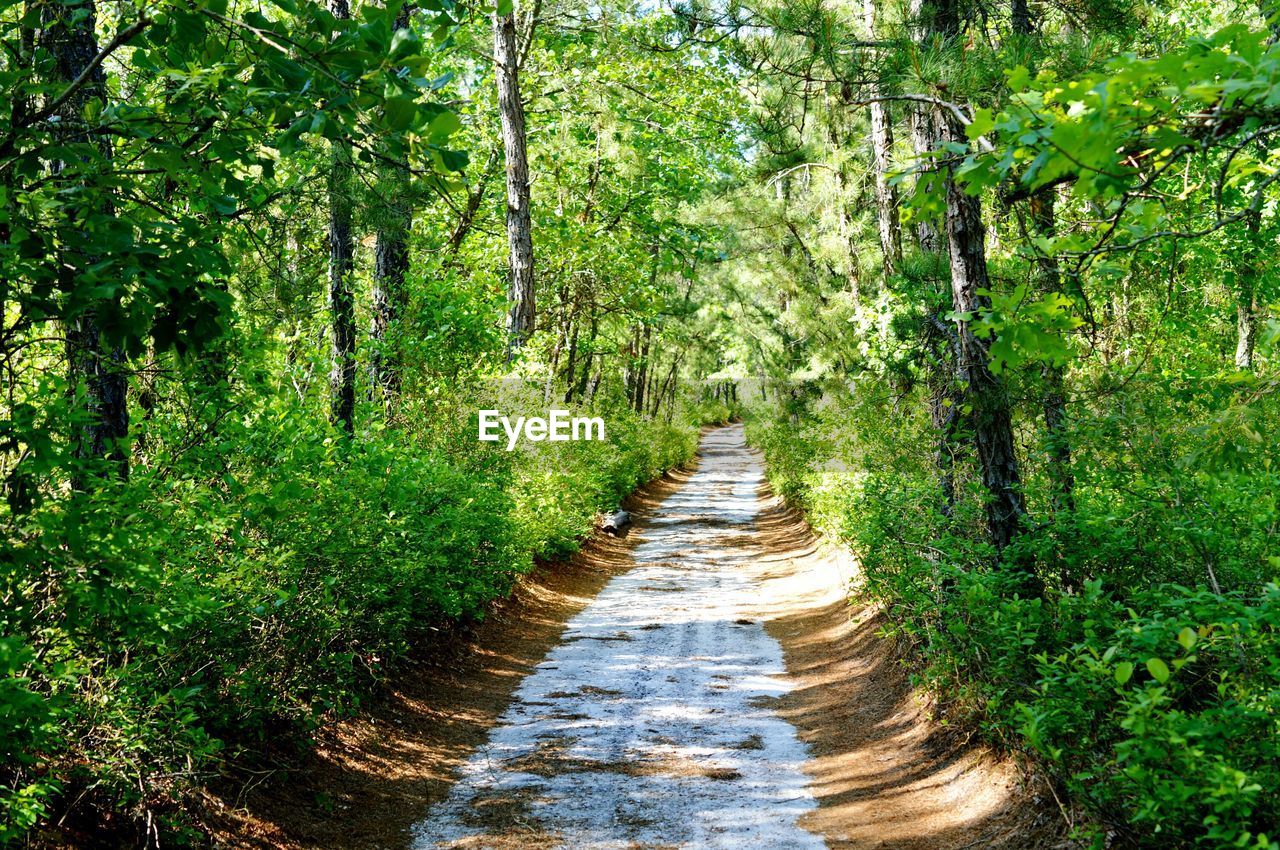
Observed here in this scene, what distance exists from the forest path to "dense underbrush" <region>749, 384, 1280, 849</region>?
48 centimetres

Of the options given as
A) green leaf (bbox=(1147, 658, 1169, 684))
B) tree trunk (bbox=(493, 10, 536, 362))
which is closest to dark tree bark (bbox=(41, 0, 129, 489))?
green leaf (bbox=(1147, 658, 1169, 684))

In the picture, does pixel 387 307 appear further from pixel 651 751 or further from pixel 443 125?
pixel 443 125

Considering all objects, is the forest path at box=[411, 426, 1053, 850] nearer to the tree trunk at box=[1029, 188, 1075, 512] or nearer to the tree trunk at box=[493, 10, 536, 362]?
the tree trunk at box=[1029, 188, 1075, 512]

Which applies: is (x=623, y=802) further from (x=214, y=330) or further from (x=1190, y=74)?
(x=1190, y=74)

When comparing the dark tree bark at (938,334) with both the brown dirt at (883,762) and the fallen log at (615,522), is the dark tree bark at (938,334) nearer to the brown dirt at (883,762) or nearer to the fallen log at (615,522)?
the brown dirt at (883,762)

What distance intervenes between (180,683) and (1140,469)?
5230 millimetres

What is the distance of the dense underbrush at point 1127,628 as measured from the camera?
10.0 ft

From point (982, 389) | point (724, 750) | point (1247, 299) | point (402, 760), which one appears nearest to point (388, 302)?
point (402, 760)

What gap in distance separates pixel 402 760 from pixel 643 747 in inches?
64.5

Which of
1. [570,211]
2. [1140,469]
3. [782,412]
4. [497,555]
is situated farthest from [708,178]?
[1140,469]

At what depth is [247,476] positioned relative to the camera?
5398 millimetres

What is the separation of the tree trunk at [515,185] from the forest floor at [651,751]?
4481 millimetres

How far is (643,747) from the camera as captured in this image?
6.51 m

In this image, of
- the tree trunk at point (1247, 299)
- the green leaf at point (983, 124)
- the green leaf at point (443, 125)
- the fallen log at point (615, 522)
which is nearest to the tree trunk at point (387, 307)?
the fallen log at point (615, 522)
